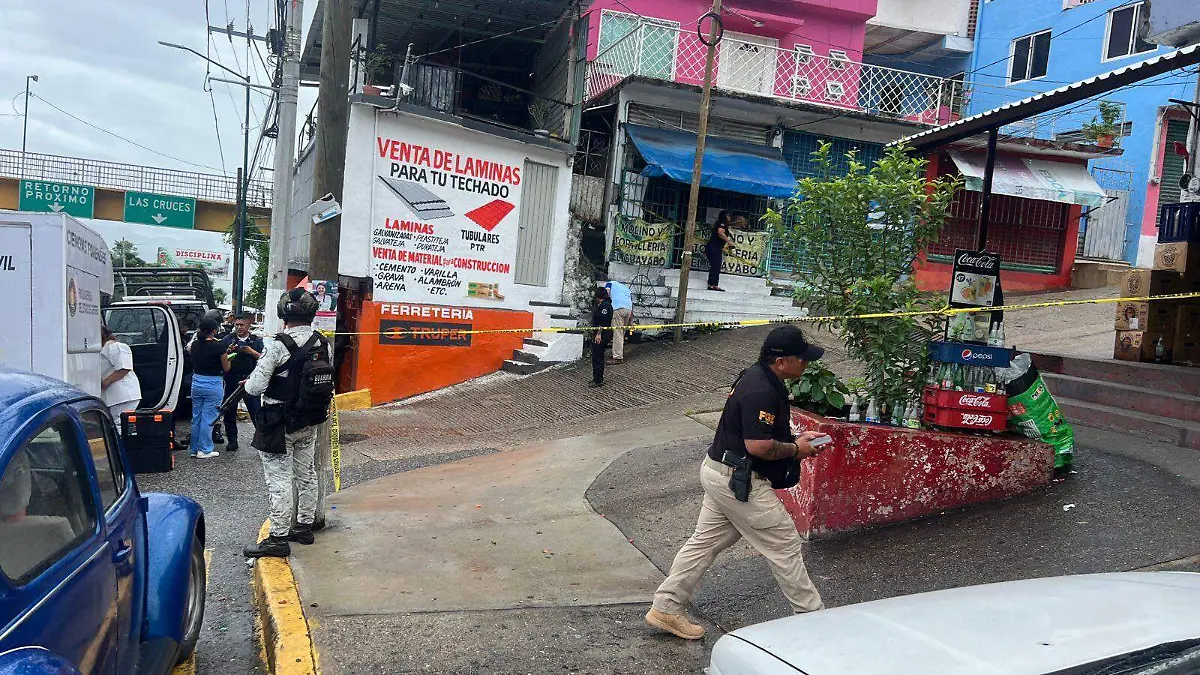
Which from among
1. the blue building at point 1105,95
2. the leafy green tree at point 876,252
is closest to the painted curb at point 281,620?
the leafy green tree at point 876,252

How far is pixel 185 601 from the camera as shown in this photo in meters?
3.85

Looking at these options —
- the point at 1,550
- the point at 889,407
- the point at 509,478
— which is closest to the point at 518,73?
the point at 509,478

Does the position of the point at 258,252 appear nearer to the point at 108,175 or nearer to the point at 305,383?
the point at 108,175

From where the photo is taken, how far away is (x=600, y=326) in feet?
41.2

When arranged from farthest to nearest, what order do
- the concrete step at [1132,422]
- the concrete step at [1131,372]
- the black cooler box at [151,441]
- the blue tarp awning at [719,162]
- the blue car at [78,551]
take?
the blue tarp awning at [719,162] → the black cooler box at [151,441] → the concrete step at [1131,372] → the concrete step at [1132,422] → the blue car at [78,551]

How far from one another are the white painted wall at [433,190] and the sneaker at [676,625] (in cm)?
948

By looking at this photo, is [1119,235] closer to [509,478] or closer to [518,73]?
[518,73]

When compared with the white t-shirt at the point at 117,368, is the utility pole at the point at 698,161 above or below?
above

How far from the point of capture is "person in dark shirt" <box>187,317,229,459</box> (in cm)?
937

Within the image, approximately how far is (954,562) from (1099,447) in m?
2.48

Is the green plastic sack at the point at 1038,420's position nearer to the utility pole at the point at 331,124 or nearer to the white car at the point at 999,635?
the white car at the point at 999,635

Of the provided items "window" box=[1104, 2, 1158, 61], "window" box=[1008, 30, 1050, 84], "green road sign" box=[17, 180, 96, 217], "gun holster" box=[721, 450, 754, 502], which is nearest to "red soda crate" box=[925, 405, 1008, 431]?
"gun holster" box=[721, 450, 754, 502]

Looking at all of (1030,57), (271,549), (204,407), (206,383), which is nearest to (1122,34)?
(1030,57)

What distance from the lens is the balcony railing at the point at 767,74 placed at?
707 inches
